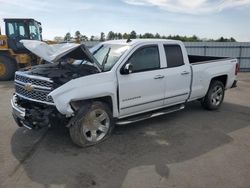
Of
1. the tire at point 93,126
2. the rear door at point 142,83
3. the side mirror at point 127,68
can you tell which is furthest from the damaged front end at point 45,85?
the rear door at point 142,83

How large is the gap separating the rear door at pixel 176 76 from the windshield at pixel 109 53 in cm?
113

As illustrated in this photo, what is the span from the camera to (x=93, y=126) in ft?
17.5

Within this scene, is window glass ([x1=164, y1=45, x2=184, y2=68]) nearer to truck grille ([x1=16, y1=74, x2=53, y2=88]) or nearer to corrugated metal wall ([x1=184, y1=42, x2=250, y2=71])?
truck grille ([x1=16, y1=74, x2=53, y2=88])

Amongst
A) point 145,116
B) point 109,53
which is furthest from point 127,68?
point 145,116

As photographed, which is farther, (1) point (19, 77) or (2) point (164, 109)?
(2) point (164, 109)

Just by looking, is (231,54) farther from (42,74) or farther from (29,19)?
(42,74)

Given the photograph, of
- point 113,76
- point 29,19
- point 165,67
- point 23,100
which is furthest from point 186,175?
point 29,19

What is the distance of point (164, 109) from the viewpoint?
672cm

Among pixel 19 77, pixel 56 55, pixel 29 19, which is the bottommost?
pixel 19 77

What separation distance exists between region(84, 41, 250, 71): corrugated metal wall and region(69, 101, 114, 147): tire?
16.9 m

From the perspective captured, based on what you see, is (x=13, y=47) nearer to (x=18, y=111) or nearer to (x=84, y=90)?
(x=18, y=111)

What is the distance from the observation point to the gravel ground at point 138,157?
4164mm

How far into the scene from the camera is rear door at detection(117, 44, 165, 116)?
223 inches

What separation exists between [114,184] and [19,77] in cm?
306
